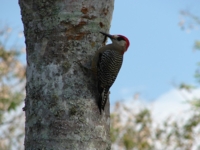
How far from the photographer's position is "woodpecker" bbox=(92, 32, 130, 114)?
4.15 m

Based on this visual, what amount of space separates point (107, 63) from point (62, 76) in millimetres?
1213

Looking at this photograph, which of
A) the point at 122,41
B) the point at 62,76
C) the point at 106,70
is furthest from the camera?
the point at 122,41

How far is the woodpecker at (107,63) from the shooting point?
13.6ft

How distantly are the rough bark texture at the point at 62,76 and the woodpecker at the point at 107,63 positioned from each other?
0.10 meters

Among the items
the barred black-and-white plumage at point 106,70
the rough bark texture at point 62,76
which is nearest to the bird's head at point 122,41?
the barred black-and-white plumage at point 106,70

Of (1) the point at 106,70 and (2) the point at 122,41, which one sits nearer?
(1) the point at 106,70

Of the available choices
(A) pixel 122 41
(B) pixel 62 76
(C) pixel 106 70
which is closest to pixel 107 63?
(C) pixel 106 70

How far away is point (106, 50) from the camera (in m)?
4.79

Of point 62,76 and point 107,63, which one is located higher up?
point 62,76

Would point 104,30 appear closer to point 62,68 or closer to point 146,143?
point 62,68

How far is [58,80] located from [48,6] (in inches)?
24.5

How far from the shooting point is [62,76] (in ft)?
12.7

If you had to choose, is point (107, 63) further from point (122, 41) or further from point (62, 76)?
point (62, 76)

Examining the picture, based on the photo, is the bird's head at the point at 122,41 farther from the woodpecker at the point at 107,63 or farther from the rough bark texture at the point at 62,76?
the rough bark texture at the point at 62,76
